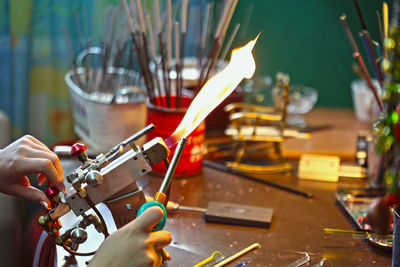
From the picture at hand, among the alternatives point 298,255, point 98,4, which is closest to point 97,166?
point 298,255

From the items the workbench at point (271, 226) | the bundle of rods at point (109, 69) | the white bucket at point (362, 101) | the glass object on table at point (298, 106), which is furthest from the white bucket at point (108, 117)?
the white bucket at point (362, 101)

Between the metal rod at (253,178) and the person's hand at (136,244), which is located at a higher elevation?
the person's hand at (136,244)

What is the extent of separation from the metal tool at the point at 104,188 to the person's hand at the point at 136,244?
0.13 meters

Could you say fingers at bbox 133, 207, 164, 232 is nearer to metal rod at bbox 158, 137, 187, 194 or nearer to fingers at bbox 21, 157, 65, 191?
metal rod at bbox 158, 137, 187, 194

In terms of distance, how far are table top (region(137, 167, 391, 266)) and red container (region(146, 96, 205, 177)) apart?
1.2 inches

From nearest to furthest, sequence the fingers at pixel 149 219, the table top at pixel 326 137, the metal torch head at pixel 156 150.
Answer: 1. the fingers at pixel 149 219
2. the metal torch head at pixel 156 150
3. the table top at pixel 326 137

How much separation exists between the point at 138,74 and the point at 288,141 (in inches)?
21.2

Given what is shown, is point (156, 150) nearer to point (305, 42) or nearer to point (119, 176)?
point (119, 176)

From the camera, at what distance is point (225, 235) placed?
1190 mm

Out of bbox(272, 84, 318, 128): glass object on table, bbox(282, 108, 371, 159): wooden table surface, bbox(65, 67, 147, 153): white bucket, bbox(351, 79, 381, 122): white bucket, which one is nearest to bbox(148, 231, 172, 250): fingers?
bbox(65, 67, 147, 153): white bucket

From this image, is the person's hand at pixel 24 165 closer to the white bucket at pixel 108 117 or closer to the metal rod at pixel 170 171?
the metal rod at pixel 170 171

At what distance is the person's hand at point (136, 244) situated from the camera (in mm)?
858

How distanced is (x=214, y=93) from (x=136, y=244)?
320 mm

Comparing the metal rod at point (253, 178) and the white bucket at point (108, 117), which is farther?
the white bucket at point (108, 117)
